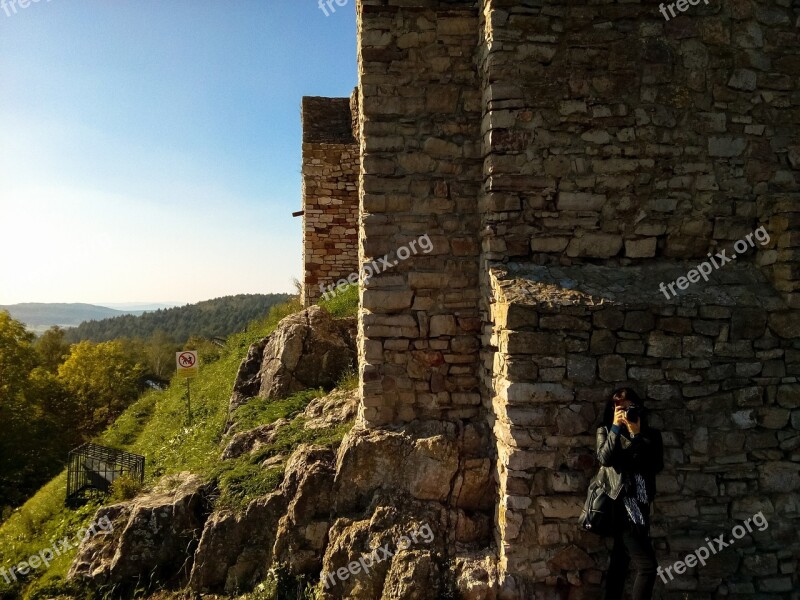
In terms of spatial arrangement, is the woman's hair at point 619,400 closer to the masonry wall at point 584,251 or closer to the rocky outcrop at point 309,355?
the masonry wall at point 584,251

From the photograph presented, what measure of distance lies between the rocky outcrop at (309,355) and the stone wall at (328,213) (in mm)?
3692

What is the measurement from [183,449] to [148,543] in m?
3.45

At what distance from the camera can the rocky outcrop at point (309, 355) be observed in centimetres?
688

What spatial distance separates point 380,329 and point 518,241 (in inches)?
60.4

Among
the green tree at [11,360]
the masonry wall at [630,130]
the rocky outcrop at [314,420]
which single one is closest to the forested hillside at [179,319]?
the green tree at [11,360]

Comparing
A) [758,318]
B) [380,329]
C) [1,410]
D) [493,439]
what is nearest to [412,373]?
[380,329]

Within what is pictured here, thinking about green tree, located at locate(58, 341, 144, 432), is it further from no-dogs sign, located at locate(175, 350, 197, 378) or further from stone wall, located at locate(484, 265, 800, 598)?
stone wall, located at locate(484, 265, 800, 598)

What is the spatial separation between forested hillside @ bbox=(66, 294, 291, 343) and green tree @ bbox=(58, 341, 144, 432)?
48834 millimetres

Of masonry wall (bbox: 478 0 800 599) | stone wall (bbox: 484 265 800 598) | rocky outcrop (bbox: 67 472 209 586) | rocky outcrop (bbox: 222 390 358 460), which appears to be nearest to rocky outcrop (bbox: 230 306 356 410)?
rocky outcrop (bbox: 222 390 358 460)

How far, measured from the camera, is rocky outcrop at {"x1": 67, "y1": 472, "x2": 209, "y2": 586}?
474 centimetres

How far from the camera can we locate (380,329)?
4586mm

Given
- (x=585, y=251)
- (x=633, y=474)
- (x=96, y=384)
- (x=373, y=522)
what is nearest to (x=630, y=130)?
(x=585, y=251)

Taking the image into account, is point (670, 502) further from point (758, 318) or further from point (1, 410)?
point (1, 410)

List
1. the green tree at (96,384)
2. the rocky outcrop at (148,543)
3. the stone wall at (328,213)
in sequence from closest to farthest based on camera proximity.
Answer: the rocky outcrop at (148,543)
the stone wall at (328,213)
the green tree at (96,384)
